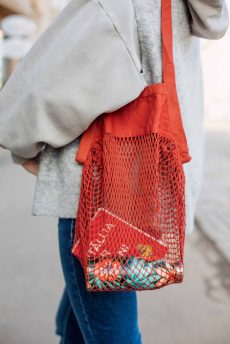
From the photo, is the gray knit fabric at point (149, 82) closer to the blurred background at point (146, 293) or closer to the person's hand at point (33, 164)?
the person's hand at point (33, 164)

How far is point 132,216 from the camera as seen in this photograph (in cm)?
96

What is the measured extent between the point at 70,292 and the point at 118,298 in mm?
141

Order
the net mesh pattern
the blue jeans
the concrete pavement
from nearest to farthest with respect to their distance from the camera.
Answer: the net mesh pattern < the blue jeans < the concrete pavement

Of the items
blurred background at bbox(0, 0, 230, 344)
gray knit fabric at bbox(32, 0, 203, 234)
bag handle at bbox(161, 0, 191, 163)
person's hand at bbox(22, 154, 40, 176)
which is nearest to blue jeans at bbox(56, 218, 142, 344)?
gray knit fabric at bbox(32, 0, 203, 234)

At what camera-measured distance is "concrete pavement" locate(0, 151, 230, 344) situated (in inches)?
91.7

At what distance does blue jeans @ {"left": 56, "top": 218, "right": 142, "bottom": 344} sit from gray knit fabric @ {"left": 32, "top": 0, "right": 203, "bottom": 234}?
67 millimetres

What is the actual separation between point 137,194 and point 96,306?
1.10 feet

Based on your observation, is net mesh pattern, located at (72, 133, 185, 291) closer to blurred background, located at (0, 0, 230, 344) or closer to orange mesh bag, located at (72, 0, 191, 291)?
orange mesh bag, located at (72, 0, 191, 291)

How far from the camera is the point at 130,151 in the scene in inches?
38.3

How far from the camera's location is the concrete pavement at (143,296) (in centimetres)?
233

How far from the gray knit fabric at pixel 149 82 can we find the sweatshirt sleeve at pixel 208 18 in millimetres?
33

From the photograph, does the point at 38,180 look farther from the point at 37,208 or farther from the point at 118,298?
the point at 118,298

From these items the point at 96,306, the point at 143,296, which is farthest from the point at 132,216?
the point at 143,296

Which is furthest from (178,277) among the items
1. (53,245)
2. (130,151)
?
(53,245)
